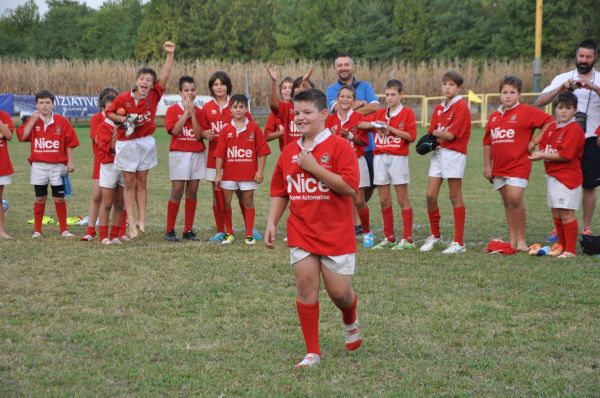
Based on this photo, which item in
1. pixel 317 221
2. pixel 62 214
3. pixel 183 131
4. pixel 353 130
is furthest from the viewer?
pixel 62 214

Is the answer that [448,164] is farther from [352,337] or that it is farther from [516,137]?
[352,337]

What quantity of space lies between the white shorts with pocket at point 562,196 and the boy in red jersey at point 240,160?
335 cm

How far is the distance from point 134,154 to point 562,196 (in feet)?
16.6

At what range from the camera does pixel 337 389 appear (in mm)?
4543

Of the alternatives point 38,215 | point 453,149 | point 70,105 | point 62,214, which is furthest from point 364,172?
point 70,105

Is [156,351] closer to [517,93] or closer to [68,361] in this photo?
[68,361]

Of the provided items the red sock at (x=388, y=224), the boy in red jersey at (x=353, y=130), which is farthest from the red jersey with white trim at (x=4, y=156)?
the red sock at (x=388, y=224)

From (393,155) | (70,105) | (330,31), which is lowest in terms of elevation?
(70,105)

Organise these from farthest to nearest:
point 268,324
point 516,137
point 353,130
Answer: point 353,130
point 516,137
point 268,324

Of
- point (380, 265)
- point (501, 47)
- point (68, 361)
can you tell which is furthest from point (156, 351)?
point (501, 47)

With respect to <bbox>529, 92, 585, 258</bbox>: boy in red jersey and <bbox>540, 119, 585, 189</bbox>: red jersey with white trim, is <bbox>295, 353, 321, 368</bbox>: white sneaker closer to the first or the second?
<bbox>529, 92, 585, 258</bbox>: boy in red jersey

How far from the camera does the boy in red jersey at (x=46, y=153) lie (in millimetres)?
9984

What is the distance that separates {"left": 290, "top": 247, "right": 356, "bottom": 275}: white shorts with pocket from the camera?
507 cm

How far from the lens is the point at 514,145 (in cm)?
875
